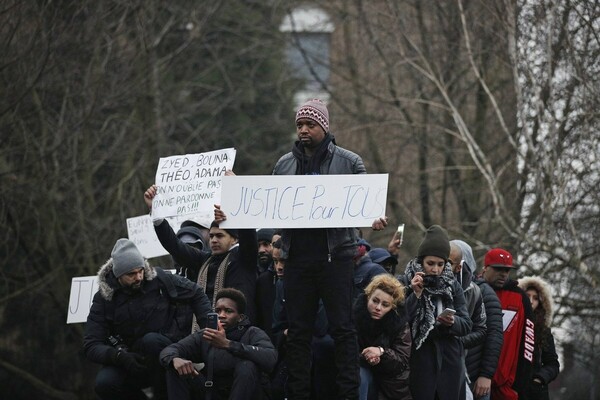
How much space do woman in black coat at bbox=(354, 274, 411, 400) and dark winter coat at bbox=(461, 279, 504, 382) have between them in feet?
3.92

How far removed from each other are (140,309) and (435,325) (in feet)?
7.73

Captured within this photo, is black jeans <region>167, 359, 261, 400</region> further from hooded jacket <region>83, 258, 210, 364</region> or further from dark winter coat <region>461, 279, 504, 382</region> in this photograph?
dark winter coat <region>461, 279, 504, 382</region>

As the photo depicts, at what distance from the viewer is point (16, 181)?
61.4ft

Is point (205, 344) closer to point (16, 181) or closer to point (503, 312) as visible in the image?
point (503, 312)

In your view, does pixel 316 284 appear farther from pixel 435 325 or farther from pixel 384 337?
pixel 435 325

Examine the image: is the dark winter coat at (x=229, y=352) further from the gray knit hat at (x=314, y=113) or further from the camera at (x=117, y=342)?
the gray knit hat at (x=314, y=113)

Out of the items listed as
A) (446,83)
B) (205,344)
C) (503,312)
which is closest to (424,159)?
(446,83)

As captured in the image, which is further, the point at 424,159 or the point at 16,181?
the point at 424,159

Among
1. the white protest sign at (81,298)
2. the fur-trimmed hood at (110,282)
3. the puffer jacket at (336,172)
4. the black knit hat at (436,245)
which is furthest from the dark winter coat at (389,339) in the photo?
the white protest sign at (81,298)

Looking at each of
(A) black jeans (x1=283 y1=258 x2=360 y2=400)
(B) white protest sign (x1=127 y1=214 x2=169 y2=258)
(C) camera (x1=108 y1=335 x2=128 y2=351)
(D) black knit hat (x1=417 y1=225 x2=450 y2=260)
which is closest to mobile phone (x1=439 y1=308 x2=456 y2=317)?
(D) black knit hat (x1=417 y1=225 x2=450 y2=260)

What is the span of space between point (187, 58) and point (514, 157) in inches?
308

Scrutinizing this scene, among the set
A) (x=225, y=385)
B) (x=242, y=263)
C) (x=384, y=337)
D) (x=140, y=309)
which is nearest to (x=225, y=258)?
(x=242, y=263)

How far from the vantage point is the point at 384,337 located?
10.9 meters

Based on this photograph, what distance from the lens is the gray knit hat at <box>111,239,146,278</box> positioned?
443 inches
